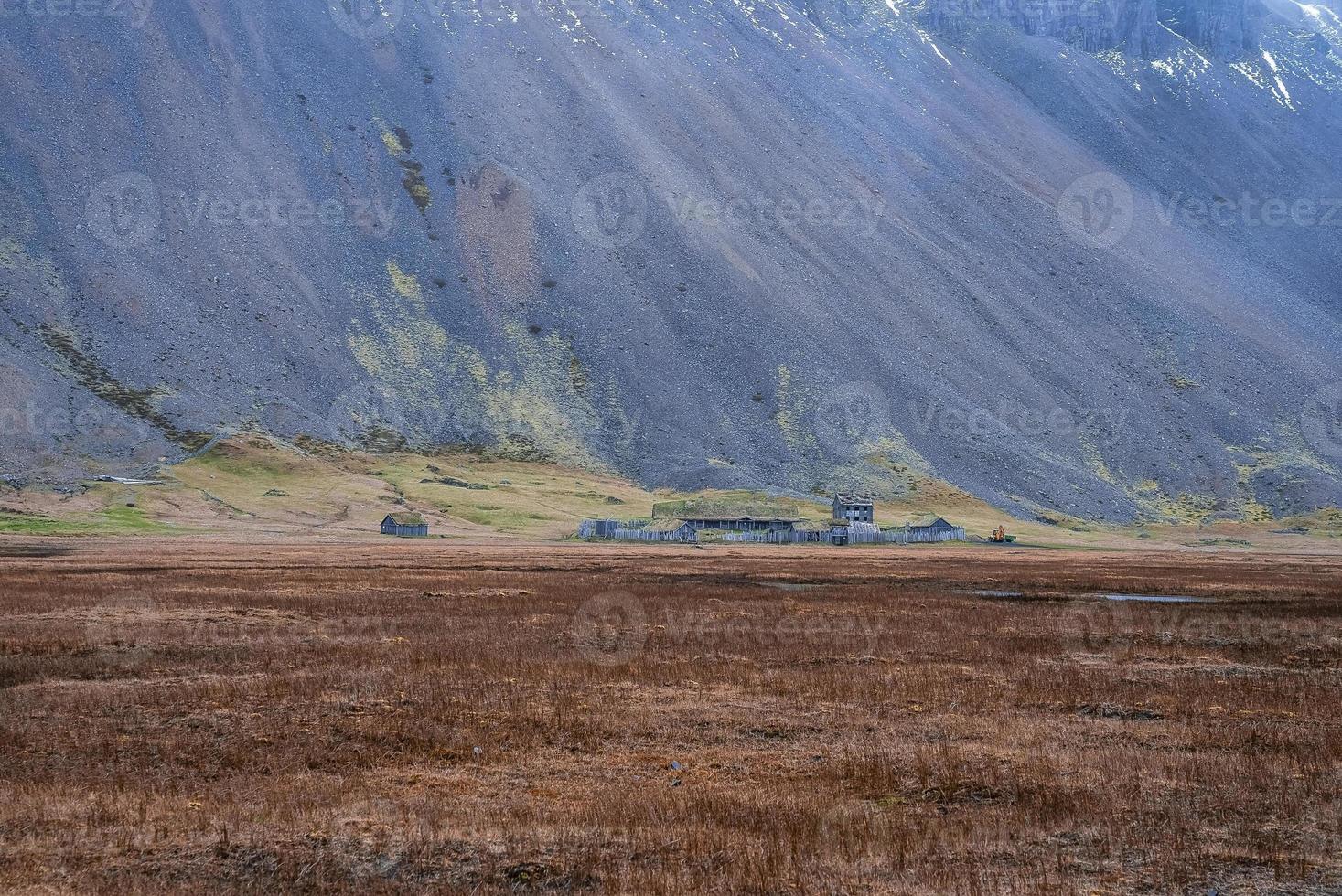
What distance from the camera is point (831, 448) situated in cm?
13638

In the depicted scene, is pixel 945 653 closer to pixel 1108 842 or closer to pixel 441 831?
pixel 1108 842

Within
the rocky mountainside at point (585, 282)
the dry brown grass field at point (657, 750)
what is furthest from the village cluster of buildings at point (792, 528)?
the dry brown grass field at point (657, 750)

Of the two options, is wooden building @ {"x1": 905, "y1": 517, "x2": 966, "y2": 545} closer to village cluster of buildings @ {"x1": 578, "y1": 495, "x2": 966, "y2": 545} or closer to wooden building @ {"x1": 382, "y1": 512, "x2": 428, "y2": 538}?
village cluster of buildings @ {"x1": 578, "y1": 495, "x2": 966, "y2": 545}

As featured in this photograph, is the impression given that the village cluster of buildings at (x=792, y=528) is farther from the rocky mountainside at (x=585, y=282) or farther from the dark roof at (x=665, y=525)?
the rocky mountainside at (x=585, y=282)

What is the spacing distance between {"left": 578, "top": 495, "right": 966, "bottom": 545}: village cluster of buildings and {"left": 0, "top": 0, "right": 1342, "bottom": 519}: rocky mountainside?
50.6ft

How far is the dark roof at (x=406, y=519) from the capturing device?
104 metres

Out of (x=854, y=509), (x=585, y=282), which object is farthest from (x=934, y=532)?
(x=585, y=282)

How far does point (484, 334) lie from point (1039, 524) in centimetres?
6707

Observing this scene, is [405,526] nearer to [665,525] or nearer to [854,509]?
[665,525]

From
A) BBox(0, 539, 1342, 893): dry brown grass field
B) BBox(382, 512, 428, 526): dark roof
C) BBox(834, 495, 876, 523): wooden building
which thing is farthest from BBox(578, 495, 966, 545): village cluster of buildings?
BBox(0, 539, 1342, 893): dry brown grass field

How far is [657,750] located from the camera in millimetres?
18188

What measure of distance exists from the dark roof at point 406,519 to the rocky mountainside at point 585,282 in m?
26.1

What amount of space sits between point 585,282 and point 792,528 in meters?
53.3

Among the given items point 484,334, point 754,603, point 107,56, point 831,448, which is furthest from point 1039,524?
point 107,56
